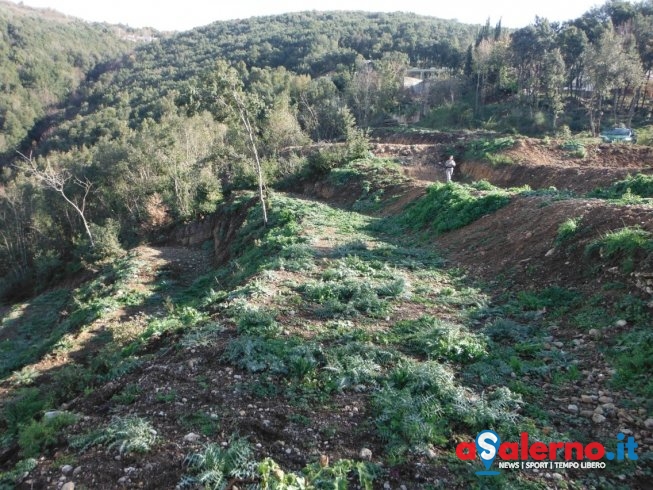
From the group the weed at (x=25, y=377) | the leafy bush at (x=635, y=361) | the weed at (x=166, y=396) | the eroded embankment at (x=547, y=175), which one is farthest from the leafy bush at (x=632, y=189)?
the weed at (x=25, y=377)

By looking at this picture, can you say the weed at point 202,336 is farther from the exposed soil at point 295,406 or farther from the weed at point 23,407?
the weed at point 23,407

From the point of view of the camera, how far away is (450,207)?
1452 centimetres

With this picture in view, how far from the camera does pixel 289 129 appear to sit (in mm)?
35000

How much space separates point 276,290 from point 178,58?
11413 cm

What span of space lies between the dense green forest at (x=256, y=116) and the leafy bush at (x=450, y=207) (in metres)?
7.14

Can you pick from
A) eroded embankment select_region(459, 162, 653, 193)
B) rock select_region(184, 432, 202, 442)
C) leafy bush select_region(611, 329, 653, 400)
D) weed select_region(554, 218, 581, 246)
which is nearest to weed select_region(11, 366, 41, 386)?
rock select_region(184, 432, 202, 442)

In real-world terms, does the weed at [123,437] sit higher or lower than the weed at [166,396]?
higher

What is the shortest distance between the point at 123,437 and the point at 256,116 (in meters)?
15.9

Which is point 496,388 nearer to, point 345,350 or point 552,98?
point 345,350

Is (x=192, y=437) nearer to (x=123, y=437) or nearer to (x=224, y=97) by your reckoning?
(x=123, y=437)

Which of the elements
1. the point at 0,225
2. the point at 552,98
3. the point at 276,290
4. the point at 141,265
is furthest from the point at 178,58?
the point at 276,290

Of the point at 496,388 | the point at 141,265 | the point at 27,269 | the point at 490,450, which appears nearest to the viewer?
the point at 490,450

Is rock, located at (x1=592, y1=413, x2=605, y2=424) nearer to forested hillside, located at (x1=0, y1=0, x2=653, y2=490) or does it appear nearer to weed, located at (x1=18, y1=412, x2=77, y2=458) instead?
forested hillside, located at (x1=0, y1=0, x2=653, y2=490)

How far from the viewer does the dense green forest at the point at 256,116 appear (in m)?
27.5
